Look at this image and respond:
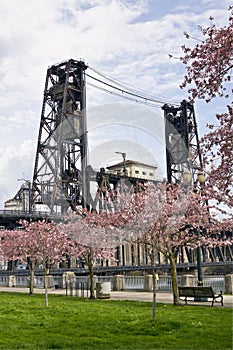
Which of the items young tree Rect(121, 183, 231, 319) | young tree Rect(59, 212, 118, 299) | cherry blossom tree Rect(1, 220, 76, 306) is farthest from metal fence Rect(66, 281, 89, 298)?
young tree Rect(121, 183, 231, 319)

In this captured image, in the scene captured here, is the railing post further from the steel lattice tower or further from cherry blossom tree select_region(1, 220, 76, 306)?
the steel lattice tower

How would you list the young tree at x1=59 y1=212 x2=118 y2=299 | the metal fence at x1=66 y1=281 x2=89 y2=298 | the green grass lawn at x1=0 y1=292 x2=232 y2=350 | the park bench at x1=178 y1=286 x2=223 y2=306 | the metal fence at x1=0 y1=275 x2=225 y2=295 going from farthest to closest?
the metal fence at x1=0 y1=275 x2=225 y2=295 < the metal fence at x1=66 y1=281 x2=89 y2=298 < the young tree at x1=59 y1=212 x2=118 y2=299 < the park bench at x1=178 y1=286 x2=223 y2=306 < the green grass lawn at x1=0 y1=292 x2=232 y2=350

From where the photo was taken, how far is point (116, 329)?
12742 millimetres

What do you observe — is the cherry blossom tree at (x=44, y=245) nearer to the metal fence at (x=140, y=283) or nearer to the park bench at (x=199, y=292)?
the metal fence at (x=140, y=283)

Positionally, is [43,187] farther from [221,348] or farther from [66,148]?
[221,348]

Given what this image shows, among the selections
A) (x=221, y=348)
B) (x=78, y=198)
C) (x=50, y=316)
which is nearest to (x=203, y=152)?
(x=221, y=348)

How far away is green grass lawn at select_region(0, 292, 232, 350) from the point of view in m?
10.5

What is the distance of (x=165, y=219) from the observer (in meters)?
20.0

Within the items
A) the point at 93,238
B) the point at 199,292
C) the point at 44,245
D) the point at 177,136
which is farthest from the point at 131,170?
the point at 199,292

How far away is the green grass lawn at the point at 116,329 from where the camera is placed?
10508 mm

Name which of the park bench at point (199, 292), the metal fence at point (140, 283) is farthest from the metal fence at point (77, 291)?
the park bench at point (199, 292)

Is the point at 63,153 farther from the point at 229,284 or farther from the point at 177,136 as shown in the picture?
the point at 229,284

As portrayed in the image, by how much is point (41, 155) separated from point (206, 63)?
2815 inches

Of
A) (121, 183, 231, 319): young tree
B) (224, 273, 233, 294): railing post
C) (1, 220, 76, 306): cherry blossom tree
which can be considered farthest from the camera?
(1, 220, 76, 306): cherry blossom tree
